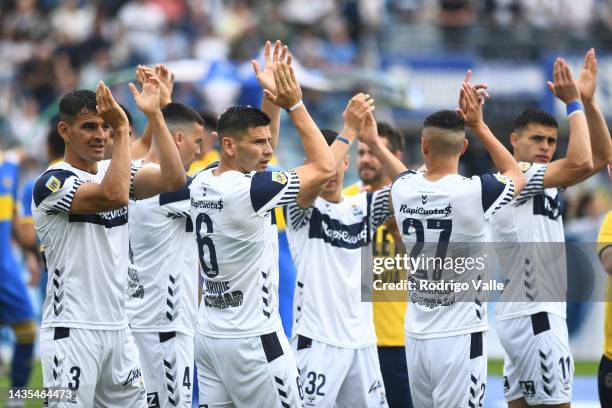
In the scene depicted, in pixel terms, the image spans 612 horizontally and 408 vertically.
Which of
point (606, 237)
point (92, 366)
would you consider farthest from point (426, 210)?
point (92, 366)

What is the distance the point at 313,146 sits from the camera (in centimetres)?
757

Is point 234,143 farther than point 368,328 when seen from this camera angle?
No

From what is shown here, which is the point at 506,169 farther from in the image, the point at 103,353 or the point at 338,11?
the point at 338,11

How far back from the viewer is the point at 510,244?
370 inches

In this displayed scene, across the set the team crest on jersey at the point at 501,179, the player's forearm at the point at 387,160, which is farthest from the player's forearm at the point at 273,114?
the team crest on jersey at the point at 501,179

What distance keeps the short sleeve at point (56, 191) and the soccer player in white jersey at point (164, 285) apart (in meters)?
1.61

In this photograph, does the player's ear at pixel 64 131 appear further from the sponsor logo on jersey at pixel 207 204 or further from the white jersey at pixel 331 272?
the white jersey at pixel 331 272

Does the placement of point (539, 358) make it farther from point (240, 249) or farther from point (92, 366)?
point (92, 366)

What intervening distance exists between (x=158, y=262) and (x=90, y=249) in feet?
5.49

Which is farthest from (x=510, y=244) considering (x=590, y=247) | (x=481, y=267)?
(x=590, y=247)

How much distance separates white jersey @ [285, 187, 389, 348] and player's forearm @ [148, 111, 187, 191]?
128 cm

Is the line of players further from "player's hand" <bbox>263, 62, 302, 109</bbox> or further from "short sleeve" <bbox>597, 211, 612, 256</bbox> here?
"short sleeve" <bbox>597, 211, 612, 256</bbox>

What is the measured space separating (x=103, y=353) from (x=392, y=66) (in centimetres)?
1851

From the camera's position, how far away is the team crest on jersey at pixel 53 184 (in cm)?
734
